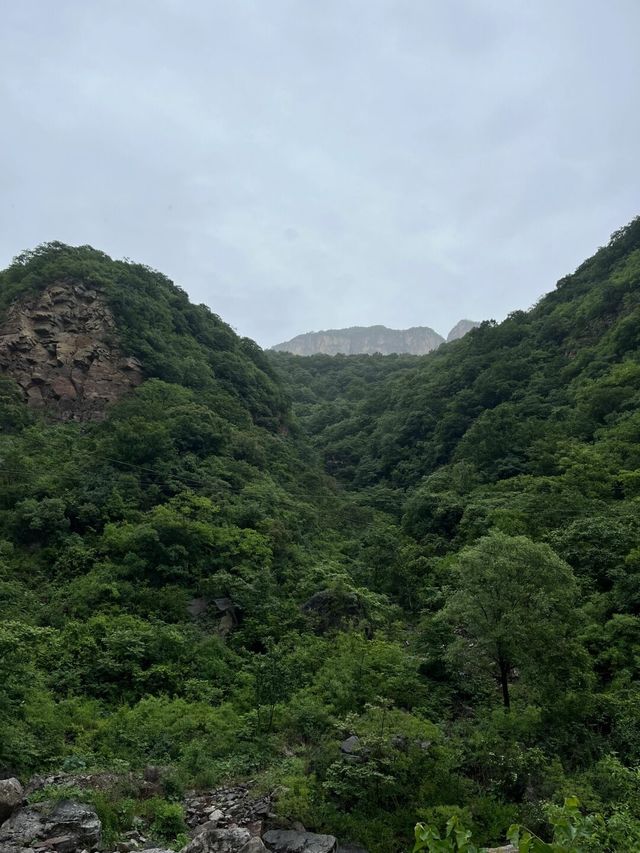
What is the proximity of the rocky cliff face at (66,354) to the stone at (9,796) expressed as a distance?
939 inches

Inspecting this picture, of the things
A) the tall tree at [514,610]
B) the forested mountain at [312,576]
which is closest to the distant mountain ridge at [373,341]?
the forested mountain at [312,576]

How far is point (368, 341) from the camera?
181 meters

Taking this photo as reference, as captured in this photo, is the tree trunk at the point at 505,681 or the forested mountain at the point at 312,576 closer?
the forested mountain at the point at 312,576

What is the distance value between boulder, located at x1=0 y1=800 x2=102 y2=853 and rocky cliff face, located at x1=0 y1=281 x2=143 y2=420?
24479mm

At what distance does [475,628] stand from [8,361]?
2799 centimetres

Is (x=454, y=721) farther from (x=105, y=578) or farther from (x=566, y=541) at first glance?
(x=105, y=578)

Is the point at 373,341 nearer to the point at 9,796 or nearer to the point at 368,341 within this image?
the point at 368,341

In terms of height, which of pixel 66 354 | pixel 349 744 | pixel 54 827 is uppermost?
pixel 66 354

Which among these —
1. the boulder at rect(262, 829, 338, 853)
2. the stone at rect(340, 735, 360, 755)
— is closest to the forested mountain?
Answer: the stone at rect(340, 735, 360, 755)

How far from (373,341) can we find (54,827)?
178 metres

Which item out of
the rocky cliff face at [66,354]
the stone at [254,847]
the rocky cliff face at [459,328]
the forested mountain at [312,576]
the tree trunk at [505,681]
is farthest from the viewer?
the rocky cliff face at [459,328]

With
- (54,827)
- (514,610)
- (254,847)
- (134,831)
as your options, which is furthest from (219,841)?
(514,610)

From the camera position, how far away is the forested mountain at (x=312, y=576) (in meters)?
9.68

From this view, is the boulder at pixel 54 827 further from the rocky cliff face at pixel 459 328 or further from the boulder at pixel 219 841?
the rocky cliff face at pixel 459 328
